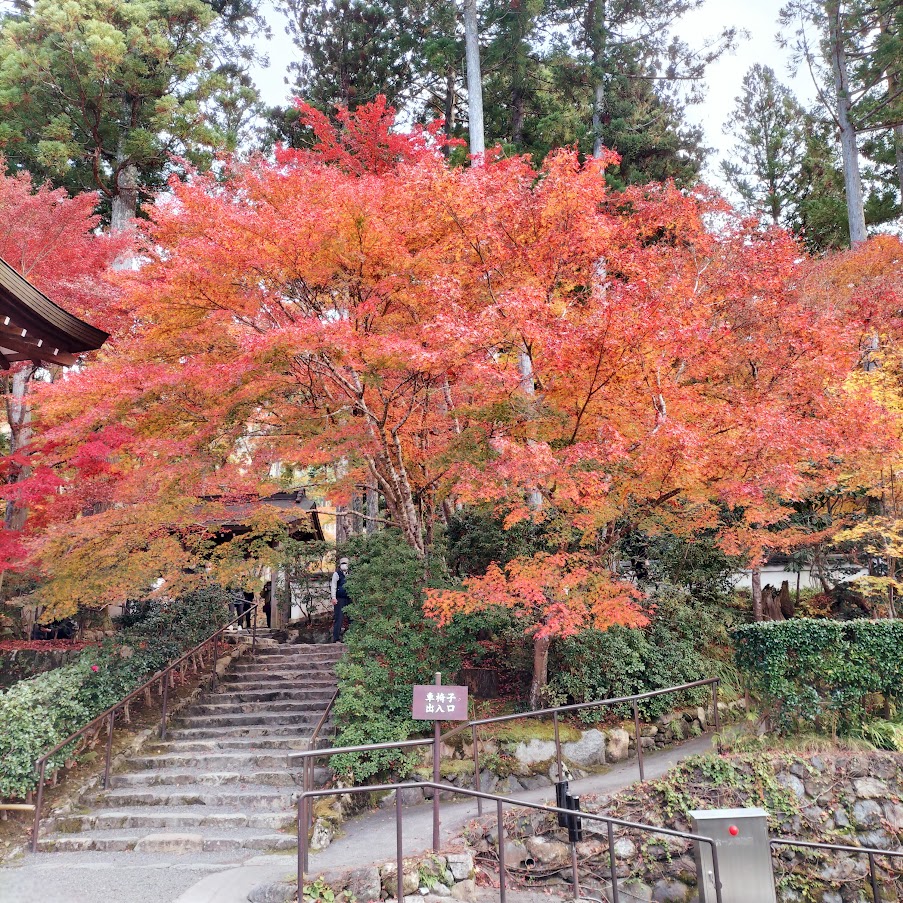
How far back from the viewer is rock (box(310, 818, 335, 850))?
714 centimetres

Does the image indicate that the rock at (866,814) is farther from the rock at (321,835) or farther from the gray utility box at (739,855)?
the rock at (321,835)

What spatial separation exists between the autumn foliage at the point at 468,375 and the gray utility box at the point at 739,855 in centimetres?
267

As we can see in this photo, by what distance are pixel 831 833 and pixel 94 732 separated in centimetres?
957

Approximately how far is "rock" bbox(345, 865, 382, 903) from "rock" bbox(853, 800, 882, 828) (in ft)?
18.8

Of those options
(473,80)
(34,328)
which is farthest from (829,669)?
(473,80)

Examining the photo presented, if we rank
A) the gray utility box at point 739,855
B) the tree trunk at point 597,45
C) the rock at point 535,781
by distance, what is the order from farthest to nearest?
the tree trunk at point 597,45 < the rock at point 535,781 < the gray utility box at point 739,855

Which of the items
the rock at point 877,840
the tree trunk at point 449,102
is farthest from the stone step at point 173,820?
the tree trunk at point 449,102

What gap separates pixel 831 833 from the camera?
7973 mm

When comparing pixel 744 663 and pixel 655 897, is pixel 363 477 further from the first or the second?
pixel 655 897

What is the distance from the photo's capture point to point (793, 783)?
8.31 meters

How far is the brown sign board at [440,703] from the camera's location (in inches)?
278

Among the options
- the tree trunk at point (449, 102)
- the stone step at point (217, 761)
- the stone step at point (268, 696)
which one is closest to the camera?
the stone step at point (217, 761)

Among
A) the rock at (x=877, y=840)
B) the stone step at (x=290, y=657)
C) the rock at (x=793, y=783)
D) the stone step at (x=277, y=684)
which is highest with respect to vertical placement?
the stone step at (x=290, y=657)

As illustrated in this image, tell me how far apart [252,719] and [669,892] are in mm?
6162
